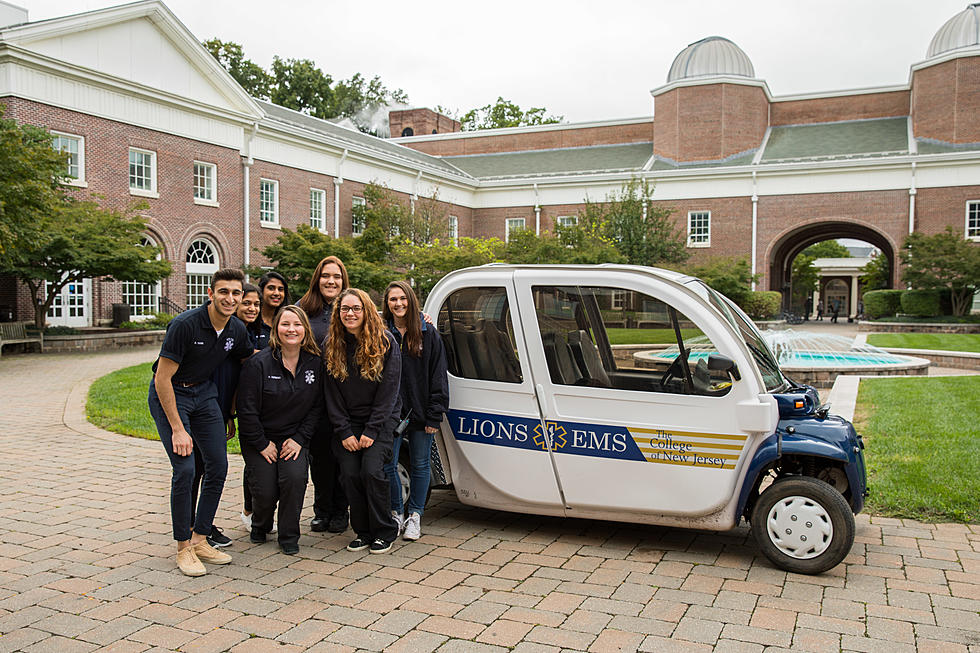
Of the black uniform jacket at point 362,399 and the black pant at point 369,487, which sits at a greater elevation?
the black uniform jacket at point 362,399

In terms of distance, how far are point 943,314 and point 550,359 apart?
31008 mm

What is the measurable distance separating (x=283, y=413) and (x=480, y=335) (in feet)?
4.65

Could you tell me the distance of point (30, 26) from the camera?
21.0 metres

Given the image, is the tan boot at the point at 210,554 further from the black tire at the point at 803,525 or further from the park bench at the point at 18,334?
the park bench at the point at 18,334

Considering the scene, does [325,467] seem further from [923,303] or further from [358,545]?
[923,303]

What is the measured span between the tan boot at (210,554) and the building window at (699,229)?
3588cm

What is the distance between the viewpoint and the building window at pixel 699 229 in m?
38.3

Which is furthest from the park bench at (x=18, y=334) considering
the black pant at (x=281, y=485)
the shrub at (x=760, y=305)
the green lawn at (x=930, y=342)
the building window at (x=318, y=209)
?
the shrub at (x=760, y=305)

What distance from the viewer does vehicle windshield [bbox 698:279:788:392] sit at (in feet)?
16.2

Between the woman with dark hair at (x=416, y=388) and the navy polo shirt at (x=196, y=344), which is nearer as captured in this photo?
the navy polo shirt at (x=196, y=344)

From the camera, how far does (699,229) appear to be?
38.4 meters

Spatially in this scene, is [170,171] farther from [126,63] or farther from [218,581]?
[218,581]

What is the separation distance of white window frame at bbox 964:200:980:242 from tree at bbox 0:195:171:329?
1277 inches

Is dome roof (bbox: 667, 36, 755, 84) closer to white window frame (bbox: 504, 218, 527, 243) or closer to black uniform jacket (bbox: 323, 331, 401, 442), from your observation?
white window frame (bbox: 504, 218, 527, 243)
